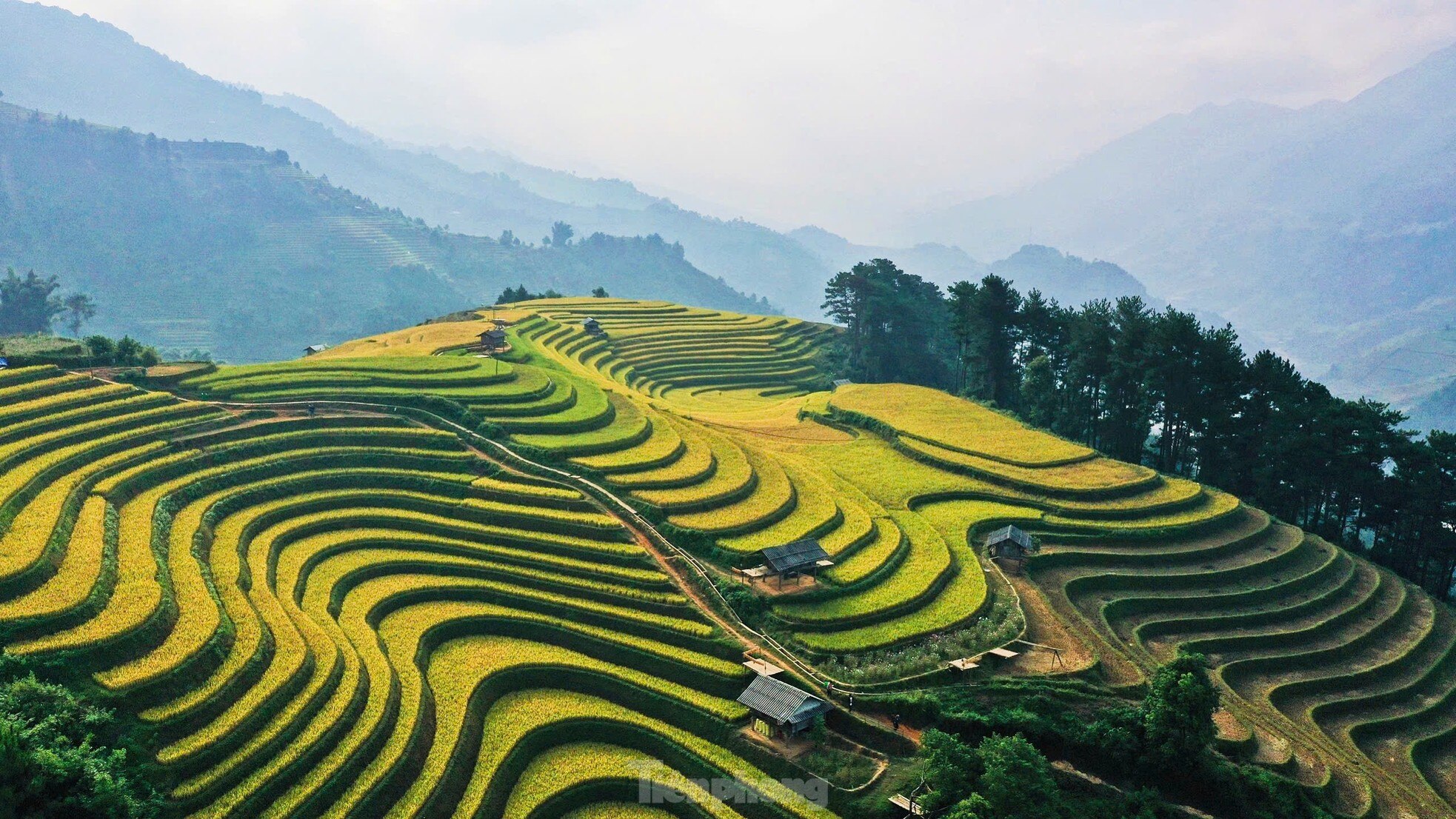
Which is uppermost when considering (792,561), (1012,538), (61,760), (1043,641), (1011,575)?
(1012,538)

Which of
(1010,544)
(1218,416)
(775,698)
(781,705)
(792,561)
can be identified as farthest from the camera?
(1218,416)

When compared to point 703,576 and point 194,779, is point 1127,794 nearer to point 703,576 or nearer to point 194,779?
point 703,576

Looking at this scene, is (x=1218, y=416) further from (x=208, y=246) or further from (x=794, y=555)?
(x=208, y=246)

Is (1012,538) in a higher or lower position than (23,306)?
higher

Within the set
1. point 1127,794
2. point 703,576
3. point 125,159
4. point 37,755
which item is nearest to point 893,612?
point 703,576

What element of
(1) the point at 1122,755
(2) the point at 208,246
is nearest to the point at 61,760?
(1) the point at 1122,755

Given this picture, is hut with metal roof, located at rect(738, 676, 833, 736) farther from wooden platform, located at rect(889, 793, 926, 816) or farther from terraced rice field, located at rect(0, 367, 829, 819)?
wooden platform, located at rect(889, 793, 926, 816)

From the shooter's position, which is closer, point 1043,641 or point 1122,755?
point 1122,755

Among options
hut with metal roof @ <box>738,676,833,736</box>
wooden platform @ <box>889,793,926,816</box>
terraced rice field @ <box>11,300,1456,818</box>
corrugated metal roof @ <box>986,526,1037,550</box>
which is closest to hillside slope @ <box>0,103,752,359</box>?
terraced rice field @ <box>11,300,1456,818</box>

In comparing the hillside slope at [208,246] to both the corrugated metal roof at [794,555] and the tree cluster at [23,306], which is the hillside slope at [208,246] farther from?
the corrugated metal roof at [794,555]
